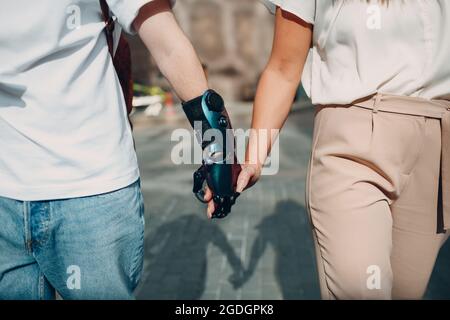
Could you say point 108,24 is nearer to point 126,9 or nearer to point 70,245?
point 126,9

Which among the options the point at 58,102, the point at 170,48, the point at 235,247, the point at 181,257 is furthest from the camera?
the point at 235,247

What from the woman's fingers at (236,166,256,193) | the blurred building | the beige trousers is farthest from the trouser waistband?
the blurred building

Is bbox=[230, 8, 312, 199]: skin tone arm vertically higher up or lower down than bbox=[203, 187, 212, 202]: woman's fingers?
higher up

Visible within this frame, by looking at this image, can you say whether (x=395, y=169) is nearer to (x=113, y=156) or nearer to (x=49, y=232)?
(x=113, y=156)

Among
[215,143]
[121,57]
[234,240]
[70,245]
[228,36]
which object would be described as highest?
[121,57]

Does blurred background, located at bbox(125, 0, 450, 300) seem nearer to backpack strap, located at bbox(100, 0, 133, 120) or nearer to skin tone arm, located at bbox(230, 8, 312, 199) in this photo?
skin tone arm, located at bbox(230, 8, 312, 199)

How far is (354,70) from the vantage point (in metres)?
1.86

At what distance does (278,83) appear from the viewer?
2.05 metres

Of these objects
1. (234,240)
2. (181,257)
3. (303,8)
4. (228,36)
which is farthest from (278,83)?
(228,36)

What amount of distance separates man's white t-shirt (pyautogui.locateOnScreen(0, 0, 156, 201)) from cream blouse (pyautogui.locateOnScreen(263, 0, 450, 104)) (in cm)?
67

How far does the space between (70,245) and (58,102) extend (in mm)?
413

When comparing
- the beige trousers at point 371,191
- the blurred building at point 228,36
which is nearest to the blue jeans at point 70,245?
the beige trousers at point 371,191

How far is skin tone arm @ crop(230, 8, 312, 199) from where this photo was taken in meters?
1.96
